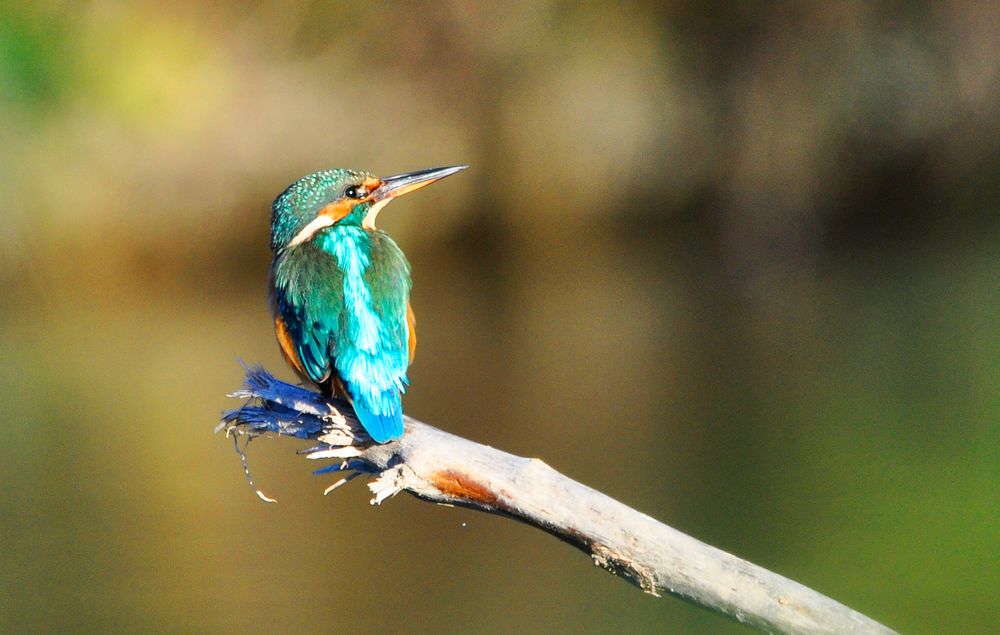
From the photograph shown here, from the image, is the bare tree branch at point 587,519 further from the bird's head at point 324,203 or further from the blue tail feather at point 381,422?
the bird's head at point 324,203

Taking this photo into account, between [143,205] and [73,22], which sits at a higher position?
[73,22]

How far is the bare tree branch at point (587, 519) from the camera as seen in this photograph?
142 cm

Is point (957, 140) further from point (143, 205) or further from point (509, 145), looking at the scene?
point (143, 205)

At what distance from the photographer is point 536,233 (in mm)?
9352

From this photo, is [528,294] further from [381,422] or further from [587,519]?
[587,519]

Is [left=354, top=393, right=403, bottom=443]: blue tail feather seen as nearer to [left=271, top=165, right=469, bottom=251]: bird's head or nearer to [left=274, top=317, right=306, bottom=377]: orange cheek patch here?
[left=274, top=317, right=306, bottom=377]: orange cheek patch

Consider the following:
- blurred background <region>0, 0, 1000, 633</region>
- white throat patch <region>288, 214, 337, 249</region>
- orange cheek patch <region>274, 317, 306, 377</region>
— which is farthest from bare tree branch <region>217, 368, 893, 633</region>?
blurred background <region>0, 0, 1000, 633</region>

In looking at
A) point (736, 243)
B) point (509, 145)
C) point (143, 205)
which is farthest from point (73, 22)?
point (736, 243)

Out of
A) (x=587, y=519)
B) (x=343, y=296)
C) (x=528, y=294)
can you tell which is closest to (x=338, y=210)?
(x=343, y=296)

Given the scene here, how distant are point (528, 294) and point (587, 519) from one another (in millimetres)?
6251

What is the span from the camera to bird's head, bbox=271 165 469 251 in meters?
2.36

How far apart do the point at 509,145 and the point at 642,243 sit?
49.7 inches

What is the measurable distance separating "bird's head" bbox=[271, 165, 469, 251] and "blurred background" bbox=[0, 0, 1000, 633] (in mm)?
1585

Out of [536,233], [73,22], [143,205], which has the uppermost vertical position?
[73,22]
